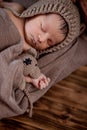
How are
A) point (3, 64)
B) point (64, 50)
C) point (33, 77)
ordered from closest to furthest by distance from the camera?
point (3, 64)
point (33, 77)
point (64, 50)

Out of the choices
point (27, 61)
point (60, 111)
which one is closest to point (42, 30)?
point (27, 61)

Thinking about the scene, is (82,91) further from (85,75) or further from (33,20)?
(33,20)

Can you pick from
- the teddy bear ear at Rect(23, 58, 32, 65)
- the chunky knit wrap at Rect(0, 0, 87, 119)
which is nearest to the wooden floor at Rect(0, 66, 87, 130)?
the chunky knit wrap at Rect(0, 0, 87, 119)

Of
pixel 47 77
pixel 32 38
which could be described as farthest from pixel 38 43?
pixel 47 77

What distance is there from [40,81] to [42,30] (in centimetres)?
23

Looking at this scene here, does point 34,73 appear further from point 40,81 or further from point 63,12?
point 63,12

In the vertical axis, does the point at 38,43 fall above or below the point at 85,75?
above

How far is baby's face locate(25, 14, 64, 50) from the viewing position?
1.14 meters

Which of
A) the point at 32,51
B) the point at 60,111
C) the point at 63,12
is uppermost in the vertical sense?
the point at 63,12

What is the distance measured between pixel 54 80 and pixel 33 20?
27cm

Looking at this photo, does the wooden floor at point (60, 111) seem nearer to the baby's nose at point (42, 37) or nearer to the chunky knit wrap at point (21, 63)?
the chunky knit wrap at point (21, 63)

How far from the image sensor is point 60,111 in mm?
1045

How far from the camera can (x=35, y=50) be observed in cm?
118

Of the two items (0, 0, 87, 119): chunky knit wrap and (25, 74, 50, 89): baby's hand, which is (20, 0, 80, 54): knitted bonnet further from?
(25, 74, 50, 89): baby's hand
